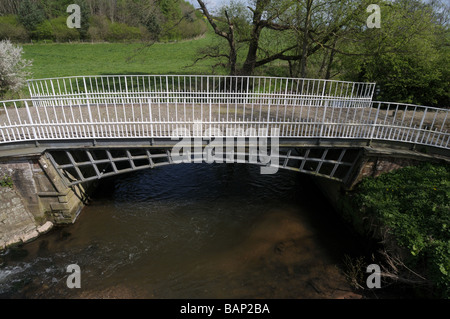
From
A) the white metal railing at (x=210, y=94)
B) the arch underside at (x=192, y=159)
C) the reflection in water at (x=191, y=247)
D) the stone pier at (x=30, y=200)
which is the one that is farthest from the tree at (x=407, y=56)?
the stone pier at (x=30, y=200)

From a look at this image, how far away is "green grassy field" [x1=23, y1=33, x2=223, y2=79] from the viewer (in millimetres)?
26766

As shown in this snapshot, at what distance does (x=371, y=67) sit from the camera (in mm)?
16828

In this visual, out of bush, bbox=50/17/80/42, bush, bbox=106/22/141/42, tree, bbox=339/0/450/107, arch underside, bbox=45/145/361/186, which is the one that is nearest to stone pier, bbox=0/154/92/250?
arch underside, bbox=45/145/361/186

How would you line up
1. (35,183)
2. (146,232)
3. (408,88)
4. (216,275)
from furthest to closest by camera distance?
(408,88) → (146,232) → (35,183) → (216,275)

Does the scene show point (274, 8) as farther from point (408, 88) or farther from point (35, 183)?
point (35, 183)

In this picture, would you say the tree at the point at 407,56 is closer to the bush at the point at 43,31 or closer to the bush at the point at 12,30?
the bush at the point at 43,31

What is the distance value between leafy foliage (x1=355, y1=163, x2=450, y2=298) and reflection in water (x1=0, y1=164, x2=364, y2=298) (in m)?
1.91

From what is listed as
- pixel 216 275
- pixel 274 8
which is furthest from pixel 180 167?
pixel 274 8

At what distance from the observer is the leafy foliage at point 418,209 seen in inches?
275

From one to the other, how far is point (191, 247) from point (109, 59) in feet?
102

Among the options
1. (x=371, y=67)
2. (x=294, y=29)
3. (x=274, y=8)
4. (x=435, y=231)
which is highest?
(x=274, y=8)

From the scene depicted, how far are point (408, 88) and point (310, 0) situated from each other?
8.40 meters

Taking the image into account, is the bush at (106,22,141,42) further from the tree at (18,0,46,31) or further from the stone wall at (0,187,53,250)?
the stone wall at (0,187,53,250)

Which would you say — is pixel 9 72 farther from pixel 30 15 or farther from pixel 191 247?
pixel 30 15
